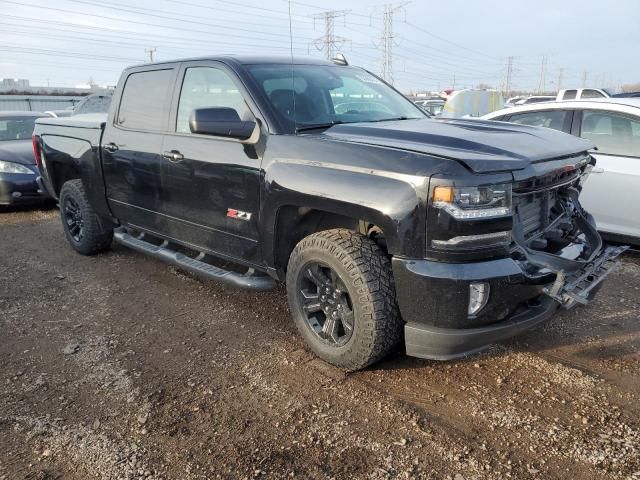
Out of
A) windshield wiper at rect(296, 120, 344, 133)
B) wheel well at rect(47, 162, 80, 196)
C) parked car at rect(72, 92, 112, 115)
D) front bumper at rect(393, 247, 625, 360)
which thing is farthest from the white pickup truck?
front bumper at rect(393, 247, 625, 360)

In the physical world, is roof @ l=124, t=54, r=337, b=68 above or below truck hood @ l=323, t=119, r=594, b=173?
above

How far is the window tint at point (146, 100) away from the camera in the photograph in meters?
4.18

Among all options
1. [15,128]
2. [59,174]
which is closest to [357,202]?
[59,174]

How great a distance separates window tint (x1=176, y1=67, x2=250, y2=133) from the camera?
356 centimetres

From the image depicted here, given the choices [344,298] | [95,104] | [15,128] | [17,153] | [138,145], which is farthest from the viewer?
[95,104]

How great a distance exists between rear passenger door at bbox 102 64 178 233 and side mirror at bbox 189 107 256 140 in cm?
96

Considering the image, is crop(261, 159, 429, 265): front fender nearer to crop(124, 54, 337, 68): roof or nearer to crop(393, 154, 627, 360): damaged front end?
crop(393, 154, 627, 360): damaged front end

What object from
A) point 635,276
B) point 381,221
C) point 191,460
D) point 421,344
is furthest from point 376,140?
point 635,276

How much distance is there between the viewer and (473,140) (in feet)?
9.31

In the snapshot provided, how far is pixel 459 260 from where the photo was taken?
2.55m

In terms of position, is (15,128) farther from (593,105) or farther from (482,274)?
(482,274)

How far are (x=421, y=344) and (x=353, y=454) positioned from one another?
651 millimetres

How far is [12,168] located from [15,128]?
67.8 inches

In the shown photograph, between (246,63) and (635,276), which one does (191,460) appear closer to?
(246,63)
